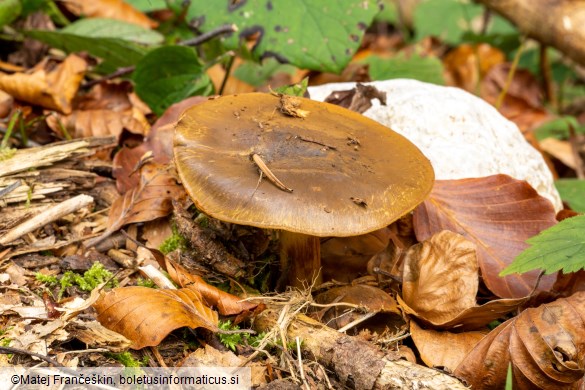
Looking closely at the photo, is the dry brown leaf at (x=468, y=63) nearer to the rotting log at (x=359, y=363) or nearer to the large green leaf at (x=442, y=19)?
the large green leaf at (x=442, y=19)

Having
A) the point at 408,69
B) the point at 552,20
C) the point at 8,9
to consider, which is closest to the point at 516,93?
the point at 552,20

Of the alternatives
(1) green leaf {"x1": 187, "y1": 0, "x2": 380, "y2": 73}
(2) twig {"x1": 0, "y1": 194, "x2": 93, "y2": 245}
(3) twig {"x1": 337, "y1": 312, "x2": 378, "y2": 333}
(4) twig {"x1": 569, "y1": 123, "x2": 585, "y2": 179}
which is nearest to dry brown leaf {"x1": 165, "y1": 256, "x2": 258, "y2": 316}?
(3) twig {"x1": 337, "y1": 312, "x2": 378, "y2": 333}

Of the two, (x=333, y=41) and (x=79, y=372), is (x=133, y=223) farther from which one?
(x=333, y=41)

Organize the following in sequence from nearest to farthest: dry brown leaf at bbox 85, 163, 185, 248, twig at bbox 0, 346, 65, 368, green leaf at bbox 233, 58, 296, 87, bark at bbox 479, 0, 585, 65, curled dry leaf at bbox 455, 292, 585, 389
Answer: twig at bbox 0, 346, 65, 368
curled dry leaf at bbox 455, 292, 585, 389
dry brown leaf at bbox 85, 163, 185, 248
green leaf at bbox 233, 58, 296, 87
bark at bbox 479, 0, 585, 65

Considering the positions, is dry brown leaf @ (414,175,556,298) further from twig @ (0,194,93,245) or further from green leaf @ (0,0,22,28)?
green leaf @ (0,0,22,28)

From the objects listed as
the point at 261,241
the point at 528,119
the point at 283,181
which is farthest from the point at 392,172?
the point at 528,119
